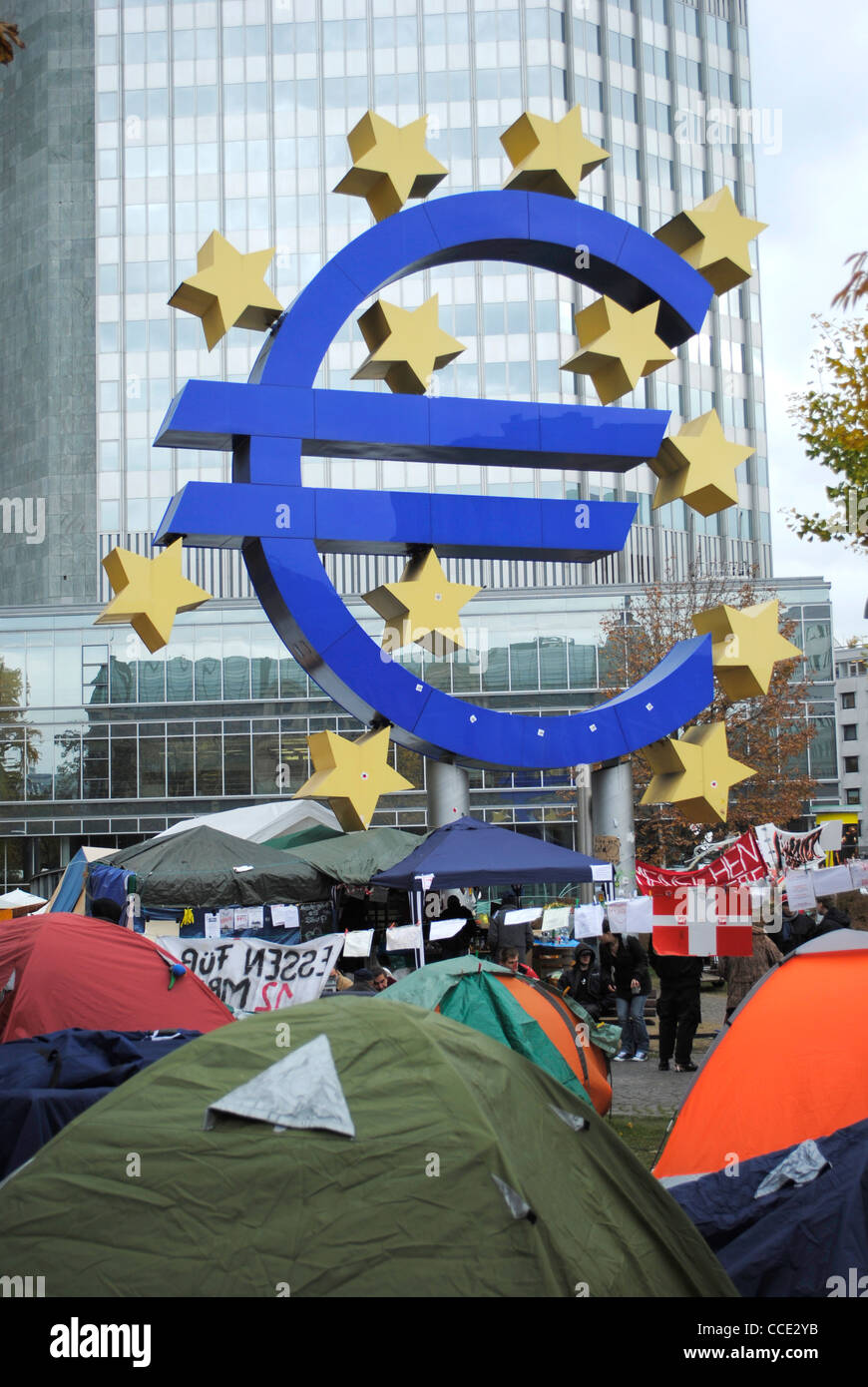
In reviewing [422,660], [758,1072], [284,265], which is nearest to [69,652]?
[422,660]

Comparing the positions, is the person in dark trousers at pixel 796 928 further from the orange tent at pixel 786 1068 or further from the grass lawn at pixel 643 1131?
the orange tent at pixel 786 1068

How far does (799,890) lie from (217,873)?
795 centimetres

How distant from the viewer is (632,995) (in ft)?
44.2

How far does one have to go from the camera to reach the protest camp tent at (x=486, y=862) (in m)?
14.0

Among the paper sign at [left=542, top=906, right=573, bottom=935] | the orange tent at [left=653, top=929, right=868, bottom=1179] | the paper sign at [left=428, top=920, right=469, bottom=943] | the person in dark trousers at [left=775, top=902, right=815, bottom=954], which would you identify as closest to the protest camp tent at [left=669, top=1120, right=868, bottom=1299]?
the orange tent at [left=653, top=929, right=868, bottom=1179]

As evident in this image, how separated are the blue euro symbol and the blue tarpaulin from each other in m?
7.42

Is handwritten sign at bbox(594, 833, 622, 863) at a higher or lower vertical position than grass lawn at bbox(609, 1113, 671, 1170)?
higher

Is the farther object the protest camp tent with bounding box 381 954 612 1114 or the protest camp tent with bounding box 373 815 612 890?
the protest camp tent with bounding box 373 815 612 890

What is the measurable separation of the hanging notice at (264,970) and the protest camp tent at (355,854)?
5841 millimetres

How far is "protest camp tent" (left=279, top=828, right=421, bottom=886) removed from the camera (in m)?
18.1

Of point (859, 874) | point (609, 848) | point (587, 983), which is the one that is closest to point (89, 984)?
point (587, 983)

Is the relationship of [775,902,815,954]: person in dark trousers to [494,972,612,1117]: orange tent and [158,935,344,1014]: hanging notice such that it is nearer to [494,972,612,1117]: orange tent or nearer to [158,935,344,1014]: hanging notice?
[494,972,612,1117]: orange tent

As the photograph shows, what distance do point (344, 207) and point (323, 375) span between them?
8171 millimetres

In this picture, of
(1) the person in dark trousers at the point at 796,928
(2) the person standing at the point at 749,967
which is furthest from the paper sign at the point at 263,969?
(1) the person in dark trousers at the point at 796,928
